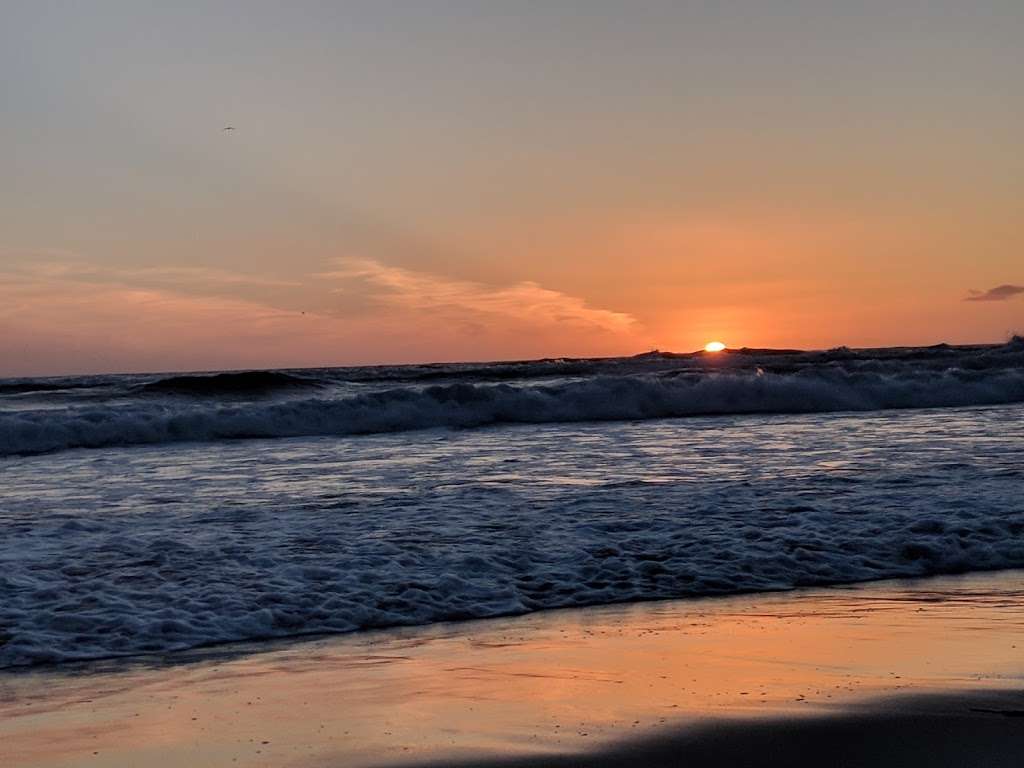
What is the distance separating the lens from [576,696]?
14.6ft

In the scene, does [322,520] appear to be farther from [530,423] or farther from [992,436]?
[530,423]

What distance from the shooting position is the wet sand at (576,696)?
Result: 3.79 m

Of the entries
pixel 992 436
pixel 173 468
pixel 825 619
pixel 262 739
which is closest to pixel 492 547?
pixel 825 619

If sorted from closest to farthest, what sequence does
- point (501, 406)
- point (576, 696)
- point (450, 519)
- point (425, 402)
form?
point (576, 696)
point (450, 519)
point (425, 402)
point (501, 406)

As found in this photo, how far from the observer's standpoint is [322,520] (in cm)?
898

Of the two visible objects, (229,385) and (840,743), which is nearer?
(840,743)

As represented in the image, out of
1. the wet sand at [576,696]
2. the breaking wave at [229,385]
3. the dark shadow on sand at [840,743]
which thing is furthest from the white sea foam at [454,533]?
the breaking wave at [229,385]

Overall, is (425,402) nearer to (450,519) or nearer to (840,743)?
(450,519)

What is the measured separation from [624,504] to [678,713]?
5289 millimetres

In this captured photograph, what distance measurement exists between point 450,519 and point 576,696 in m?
4.54

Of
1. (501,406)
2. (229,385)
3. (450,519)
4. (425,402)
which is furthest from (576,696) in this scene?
(229,385)

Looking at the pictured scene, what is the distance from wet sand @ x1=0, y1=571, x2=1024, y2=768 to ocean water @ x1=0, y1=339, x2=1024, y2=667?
61 centimetres

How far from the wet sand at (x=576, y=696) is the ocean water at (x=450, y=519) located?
61cm

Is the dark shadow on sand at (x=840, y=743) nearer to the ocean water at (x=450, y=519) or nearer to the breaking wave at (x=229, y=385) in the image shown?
the ocean water at (x=450, y=519)
